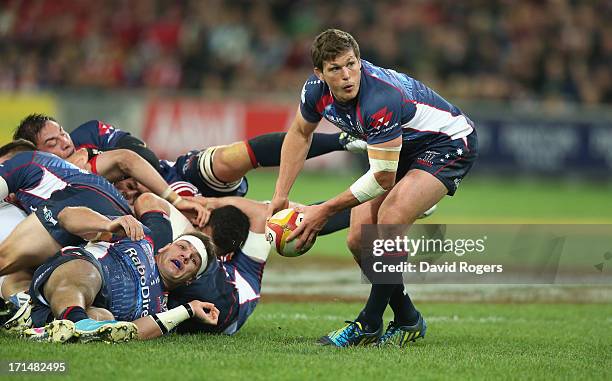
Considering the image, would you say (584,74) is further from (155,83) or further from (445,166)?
(445,166)

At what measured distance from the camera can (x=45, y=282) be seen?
6316 mm

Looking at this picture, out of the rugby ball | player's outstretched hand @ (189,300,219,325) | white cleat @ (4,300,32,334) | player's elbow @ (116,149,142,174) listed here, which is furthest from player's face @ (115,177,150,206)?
white cleat @ (4,300,32,334)

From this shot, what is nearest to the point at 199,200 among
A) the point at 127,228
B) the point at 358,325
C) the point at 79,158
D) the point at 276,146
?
the point at 276,146

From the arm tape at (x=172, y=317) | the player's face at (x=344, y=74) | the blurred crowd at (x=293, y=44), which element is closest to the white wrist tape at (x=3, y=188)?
the arm tape at (x=172, y=317)

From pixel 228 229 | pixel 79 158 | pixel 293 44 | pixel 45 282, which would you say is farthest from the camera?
pixel 293 44

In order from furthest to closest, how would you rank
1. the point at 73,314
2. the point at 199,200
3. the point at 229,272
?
the point at 199,200 < the point at 229,272 < the point at 73,314

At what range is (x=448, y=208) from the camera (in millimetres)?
15758

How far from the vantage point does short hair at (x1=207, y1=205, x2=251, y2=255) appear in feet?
24.8

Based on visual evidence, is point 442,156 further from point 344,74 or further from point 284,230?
point 284,230

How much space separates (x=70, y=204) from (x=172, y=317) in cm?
111

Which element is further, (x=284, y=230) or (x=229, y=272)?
(x=229, y=272)

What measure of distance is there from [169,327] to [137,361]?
1.04 metres

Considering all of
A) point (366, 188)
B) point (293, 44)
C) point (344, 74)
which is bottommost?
point (366, 188)

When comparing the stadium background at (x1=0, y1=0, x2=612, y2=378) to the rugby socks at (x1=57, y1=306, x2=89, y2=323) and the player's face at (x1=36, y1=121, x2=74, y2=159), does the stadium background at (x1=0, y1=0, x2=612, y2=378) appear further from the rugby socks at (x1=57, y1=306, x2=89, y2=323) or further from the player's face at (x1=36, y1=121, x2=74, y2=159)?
the rugby socks at (x1=57, y1=306, x2=89, y2=323)
